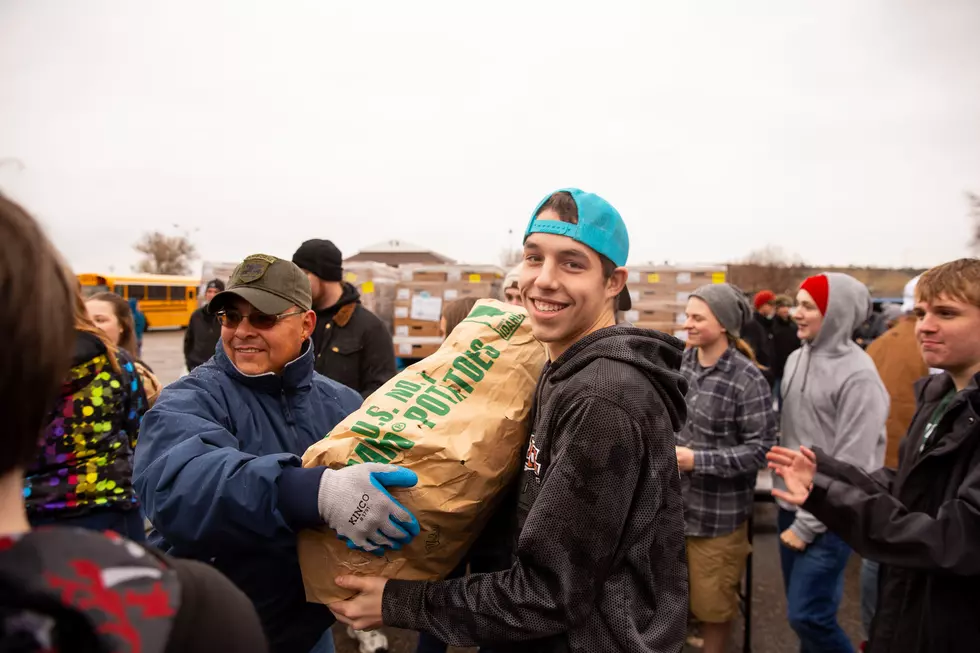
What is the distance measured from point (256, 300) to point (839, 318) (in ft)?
9.82

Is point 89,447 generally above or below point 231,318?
below

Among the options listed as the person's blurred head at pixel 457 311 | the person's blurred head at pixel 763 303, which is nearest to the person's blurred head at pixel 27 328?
the person's blurred head at pixel 457 311

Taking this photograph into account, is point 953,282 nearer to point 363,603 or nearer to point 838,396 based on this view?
point 838,396

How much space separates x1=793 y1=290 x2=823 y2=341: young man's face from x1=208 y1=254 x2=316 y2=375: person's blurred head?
2.71m

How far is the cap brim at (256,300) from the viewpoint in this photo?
1815 mm

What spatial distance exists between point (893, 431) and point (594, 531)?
12.7 feet

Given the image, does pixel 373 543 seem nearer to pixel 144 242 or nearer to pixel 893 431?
pixel 893 431

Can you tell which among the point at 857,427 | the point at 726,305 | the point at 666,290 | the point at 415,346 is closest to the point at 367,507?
the point at 726,305

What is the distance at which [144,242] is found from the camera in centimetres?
4597

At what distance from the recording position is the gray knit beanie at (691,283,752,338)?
10.1 ft

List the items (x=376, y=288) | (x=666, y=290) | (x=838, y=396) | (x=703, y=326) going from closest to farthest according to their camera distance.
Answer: (x=838, y=396), (x=703, y=326), (x=666, y=290), (x=376, y=288)

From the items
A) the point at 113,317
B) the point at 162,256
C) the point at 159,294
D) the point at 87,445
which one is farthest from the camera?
the point at 162,256

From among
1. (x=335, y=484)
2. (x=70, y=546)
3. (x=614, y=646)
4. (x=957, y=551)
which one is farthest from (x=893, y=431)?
(x=70, y=546)

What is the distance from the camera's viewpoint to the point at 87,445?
7.48 ft
